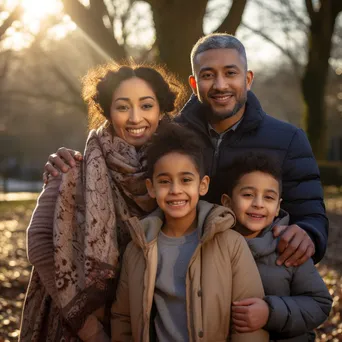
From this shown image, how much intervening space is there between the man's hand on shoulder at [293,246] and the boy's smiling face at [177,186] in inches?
18.7

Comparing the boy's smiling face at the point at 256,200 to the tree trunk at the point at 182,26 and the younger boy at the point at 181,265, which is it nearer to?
the younger boy at the point at 181,265

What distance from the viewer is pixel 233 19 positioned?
8.02 meters

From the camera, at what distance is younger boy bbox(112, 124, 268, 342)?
3.09 metres

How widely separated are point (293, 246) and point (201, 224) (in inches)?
19.6

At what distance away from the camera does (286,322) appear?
3191 millimetres

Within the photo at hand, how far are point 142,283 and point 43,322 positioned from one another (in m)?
0.86

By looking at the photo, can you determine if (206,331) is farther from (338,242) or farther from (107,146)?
(338,242)

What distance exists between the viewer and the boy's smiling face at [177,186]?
3.20 meters

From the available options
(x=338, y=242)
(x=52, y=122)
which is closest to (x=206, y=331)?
(x=338, y=242)

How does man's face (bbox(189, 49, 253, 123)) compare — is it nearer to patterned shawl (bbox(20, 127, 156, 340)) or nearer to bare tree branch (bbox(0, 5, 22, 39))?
patterned shawl (bbox(20, 127, 156, 340))

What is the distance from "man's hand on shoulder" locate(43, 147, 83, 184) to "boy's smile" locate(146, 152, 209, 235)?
57 cm

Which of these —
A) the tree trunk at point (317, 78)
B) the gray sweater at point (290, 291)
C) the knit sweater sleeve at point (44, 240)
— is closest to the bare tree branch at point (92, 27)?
the knit sweater sleeve at point (44, 240)

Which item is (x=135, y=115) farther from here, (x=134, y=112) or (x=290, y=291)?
(x=290, y=291)

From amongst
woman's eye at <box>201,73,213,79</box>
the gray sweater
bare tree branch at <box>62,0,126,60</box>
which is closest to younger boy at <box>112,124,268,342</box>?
the gray sweater
